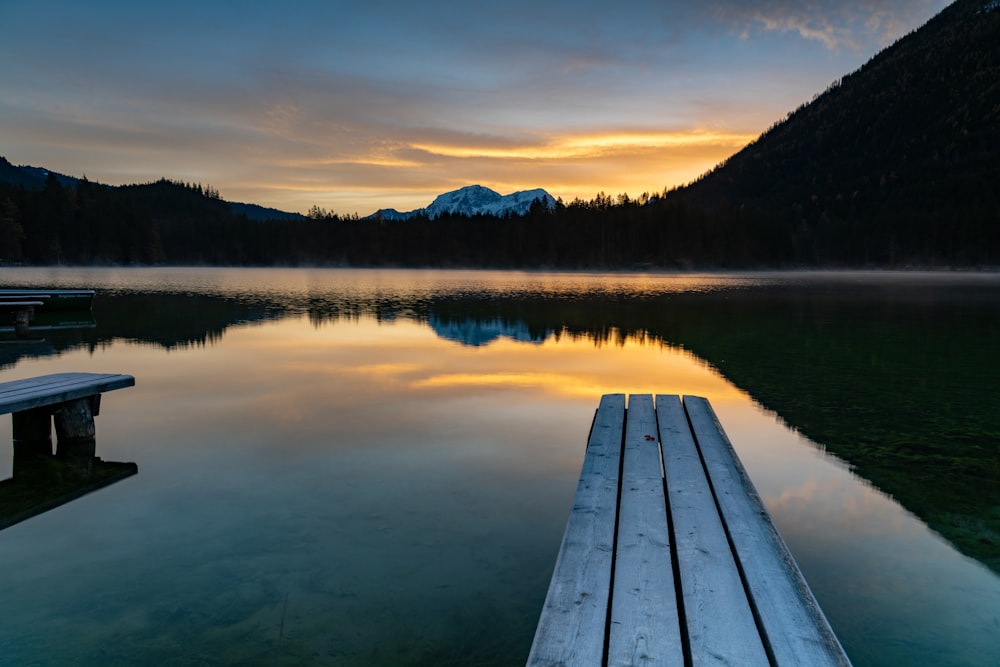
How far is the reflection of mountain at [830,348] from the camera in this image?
27.4ft

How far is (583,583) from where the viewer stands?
12.3ft

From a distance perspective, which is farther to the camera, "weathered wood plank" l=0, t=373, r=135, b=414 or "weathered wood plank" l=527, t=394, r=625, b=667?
"weathered wood plank" l=0, t=373, r=135, b=414

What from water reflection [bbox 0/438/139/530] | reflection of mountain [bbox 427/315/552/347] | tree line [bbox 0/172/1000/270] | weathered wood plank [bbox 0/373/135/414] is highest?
tree line [bbox 0/172/1000/270]

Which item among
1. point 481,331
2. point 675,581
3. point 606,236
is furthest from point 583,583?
point 606,236

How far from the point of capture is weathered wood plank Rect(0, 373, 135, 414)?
7.94 meters

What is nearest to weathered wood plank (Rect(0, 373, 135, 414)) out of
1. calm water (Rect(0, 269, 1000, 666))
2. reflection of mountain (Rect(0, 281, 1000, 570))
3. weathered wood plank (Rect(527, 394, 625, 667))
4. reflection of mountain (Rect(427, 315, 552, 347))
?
calm water (Rect(0, 269, 1000, 666))

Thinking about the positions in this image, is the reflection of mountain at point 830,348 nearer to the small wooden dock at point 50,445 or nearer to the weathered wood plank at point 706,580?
the weathered wood plank at point 706,580

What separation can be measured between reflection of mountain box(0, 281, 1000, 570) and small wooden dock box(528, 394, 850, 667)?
9.97ft

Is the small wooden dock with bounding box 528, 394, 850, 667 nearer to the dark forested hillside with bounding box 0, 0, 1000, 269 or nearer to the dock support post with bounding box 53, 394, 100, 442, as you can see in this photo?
the dock support post with bounding box 53, 394, 100, 442

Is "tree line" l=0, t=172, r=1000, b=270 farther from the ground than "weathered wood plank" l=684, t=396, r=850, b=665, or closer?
farther from the ground

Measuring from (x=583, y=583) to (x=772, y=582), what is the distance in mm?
1173

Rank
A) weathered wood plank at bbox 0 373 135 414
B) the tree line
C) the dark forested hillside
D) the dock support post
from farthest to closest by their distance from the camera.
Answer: the dark forested hillside
the tree line
the dock support post
weathered wood plank at bbox 0 373 135 414

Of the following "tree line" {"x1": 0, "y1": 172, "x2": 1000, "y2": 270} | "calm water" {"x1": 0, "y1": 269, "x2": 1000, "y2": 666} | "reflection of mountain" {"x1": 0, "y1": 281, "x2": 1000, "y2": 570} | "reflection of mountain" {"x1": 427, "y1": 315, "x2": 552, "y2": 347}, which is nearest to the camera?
"calm water" {"x1": 0, "y1": 269, "x2": 1000, "y2": 666}

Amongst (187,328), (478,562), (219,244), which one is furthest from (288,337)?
(219,244)
